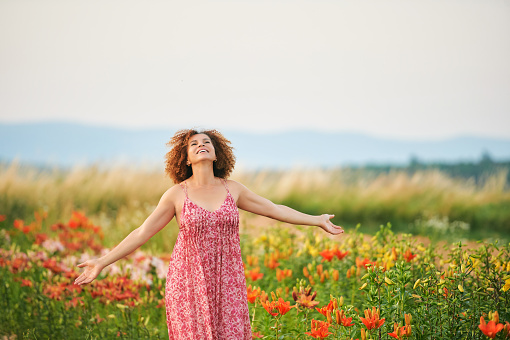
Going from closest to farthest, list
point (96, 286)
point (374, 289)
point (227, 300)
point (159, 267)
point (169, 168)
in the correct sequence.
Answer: point (374, 289)
point (227, 300)
point (169, 168)
point (96, 286)
point (159, 267)

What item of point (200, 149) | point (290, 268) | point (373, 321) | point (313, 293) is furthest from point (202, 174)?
point (290, 268)

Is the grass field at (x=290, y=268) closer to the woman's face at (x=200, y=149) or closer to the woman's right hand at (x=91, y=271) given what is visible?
the woman's right hand at (x=91, y=271)

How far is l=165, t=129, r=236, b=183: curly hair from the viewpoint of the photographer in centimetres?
319

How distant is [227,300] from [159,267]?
1635 mm

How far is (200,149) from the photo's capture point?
302 cm

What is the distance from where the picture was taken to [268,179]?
1118cm

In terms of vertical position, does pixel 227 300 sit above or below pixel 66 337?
above

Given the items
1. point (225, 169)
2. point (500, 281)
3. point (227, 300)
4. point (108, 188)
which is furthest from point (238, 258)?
point (108, 188)

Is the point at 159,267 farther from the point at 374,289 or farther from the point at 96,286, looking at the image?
the point at 374,289

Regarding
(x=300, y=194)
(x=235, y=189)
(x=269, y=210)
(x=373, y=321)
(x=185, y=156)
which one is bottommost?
(x=300, y=194)

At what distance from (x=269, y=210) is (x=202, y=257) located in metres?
0.52

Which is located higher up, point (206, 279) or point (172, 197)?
point (172, 197)

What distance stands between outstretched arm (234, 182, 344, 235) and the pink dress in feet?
0.67

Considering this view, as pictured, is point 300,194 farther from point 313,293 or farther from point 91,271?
point 91,271
